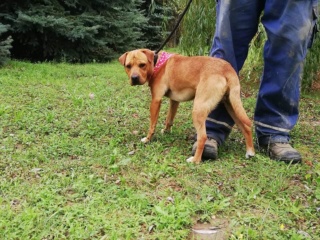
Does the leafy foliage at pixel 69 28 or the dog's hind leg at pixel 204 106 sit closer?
the dog's hind leg at pixel 204 106

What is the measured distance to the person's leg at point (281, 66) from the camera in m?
2.83

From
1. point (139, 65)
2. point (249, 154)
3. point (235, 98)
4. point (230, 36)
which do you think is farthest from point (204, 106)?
point (139, 65)

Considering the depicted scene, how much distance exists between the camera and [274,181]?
2.55 meters

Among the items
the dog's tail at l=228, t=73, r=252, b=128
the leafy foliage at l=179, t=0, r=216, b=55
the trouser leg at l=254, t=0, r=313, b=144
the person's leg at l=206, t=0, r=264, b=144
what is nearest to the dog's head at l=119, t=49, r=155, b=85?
the person's leg at l=206, t=0, r=264, b=144

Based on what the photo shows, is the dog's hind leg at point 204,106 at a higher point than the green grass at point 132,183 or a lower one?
higher

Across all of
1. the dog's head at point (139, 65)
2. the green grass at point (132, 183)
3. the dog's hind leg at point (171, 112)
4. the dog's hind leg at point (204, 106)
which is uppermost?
the dog's head at point (139, 65)

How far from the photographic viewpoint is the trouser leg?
9.29 ft

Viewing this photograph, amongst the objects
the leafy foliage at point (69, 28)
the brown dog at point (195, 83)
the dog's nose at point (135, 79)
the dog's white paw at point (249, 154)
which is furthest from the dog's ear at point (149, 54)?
the leafy foliage at point (69, 28)

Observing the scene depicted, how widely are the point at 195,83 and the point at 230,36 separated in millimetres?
492

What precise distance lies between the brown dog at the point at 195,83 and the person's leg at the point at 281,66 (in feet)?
0.84

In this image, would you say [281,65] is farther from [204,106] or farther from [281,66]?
[204,106]

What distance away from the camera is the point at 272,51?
2.99 meters

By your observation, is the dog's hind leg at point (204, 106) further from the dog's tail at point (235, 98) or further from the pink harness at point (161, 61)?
the pink harness at point (161, 61)

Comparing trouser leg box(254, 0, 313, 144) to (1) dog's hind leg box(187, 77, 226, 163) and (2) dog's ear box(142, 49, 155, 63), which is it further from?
(2) dog's ear box(142, 49, 155, 63)
